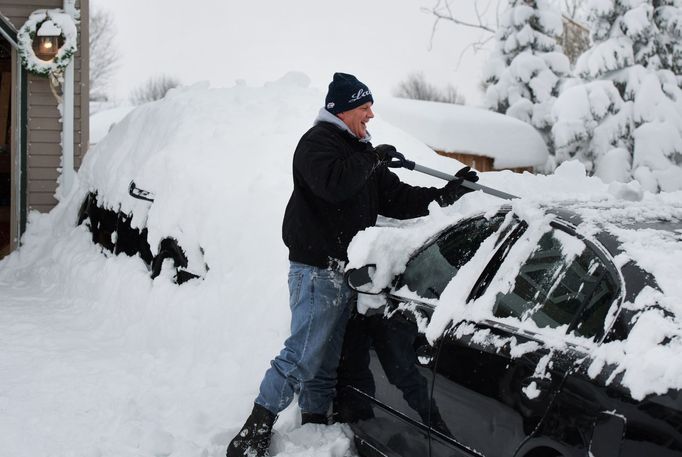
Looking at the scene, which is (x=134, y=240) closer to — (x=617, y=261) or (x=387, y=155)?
(x=387, y=155)

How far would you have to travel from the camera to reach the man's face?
416 cm

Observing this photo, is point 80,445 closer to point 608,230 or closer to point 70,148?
point 608,230

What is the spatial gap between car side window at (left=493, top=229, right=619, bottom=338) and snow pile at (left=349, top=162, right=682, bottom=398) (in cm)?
3

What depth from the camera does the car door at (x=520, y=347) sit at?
8.71 ft

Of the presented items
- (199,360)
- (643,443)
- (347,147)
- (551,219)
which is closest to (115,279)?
(199,360)

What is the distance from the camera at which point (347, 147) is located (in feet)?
13.5

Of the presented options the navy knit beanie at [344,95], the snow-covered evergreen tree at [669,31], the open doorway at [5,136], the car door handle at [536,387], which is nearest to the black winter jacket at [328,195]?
the navy knit beanie at [344,95]

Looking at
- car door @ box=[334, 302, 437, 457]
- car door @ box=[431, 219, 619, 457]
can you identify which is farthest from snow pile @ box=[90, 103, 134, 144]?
car door @ box=[431, 219, 619, 457]

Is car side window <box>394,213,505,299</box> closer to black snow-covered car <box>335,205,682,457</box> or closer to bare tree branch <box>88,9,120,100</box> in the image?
black snow-covered car <box>335,205,682,457</box>

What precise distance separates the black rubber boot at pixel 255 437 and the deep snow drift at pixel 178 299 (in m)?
0.12

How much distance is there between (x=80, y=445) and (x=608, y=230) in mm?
3090

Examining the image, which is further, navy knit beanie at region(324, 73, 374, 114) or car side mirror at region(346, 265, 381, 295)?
navy knit beanie at region(324, 73, 374, 114)

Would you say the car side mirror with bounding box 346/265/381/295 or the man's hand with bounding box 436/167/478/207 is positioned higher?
the man's hand with bounding box 436/167/478/207

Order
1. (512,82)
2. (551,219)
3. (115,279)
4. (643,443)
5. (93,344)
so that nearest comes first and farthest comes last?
(643,443) < (551,219) < (93,344) < (115,279) < (512,82)
